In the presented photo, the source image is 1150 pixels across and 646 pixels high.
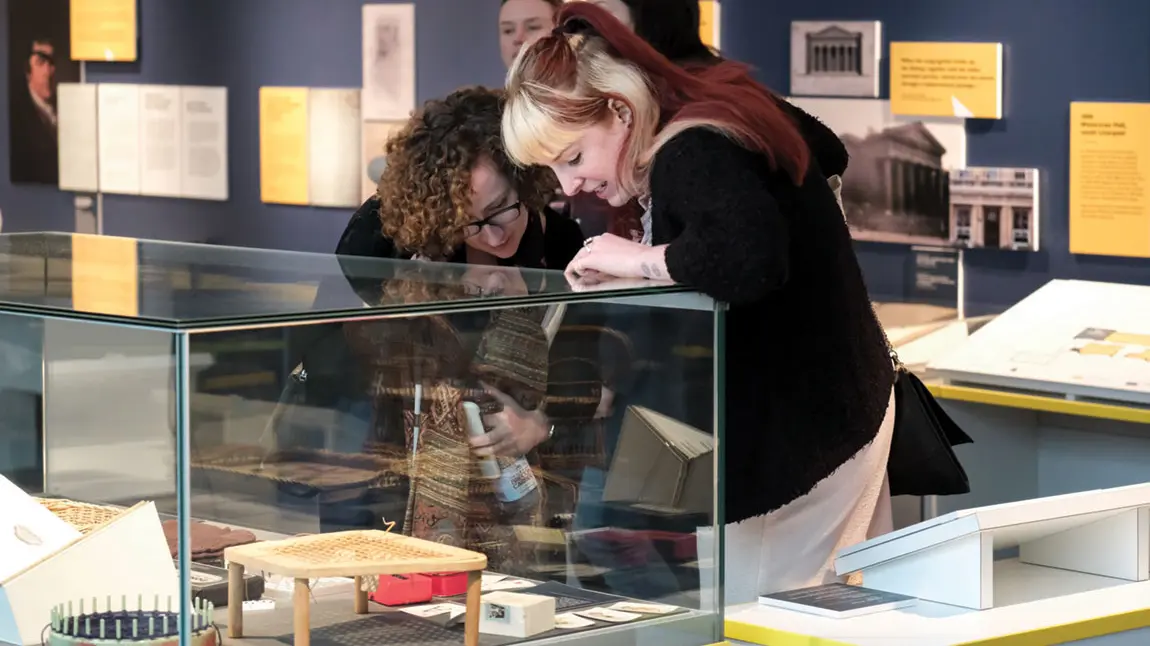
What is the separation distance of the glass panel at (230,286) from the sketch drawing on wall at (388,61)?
153 inches

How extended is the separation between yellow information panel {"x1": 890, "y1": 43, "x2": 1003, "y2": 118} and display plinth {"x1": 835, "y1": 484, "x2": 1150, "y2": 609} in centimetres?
256

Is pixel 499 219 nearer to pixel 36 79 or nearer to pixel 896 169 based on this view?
pixel 896 169

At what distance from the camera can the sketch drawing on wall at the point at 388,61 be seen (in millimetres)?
6496

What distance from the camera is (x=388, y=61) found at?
6.56m

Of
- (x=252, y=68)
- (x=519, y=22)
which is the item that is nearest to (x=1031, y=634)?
(x=519, y=22)

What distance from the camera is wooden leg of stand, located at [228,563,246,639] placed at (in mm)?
1891

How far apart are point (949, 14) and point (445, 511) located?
11.3 ft

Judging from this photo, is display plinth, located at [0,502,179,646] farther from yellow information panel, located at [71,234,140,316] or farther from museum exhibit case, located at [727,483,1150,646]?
museum exhibit case, located at [727,483,1150,646]

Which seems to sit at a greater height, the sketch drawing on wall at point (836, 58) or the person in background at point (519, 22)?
the person in background at point (519, 22)

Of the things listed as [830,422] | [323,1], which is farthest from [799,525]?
[323,1]

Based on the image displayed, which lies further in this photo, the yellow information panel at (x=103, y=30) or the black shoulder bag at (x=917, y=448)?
the yellow information panel at (x=103, y=30)

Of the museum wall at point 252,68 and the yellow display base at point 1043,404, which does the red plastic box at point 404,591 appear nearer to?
the yellow display base at point 1043,404

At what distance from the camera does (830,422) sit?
2.47 meters

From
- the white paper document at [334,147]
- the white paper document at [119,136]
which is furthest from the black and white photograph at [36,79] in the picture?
the white paper document at [334,147]
